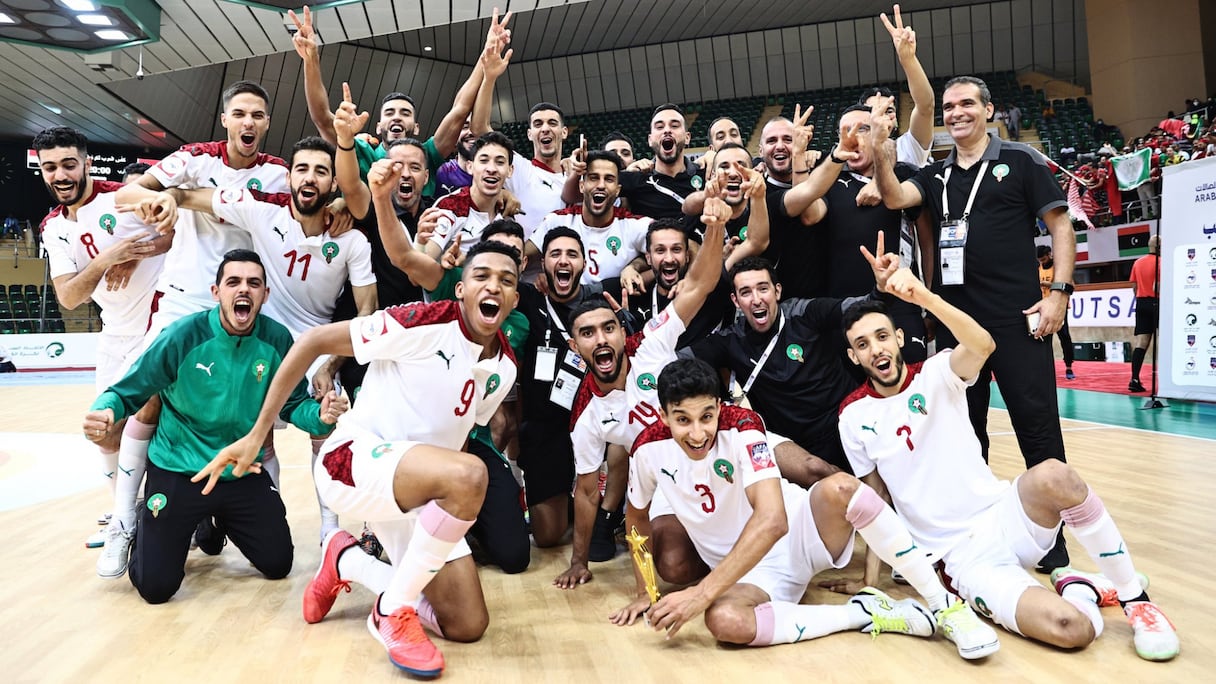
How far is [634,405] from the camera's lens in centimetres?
409

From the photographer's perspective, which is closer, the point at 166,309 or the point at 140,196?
the point at 140,196

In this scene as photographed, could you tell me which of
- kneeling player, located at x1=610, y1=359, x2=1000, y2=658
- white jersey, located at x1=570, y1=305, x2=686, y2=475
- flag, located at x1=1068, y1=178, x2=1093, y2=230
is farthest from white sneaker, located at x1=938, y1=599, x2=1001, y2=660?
flag, located at x1=1068, y1=178, x2=1093, y2=230

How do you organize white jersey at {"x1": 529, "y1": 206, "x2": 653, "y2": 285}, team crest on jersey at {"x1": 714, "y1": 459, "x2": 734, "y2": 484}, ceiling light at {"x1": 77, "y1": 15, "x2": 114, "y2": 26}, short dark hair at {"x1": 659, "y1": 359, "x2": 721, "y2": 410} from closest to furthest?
short dark hair at {"x1": 659, "y1": 359, "x2": 721, "y2": 410} < team crest on jersey at {"x1": 714, "y1": 459, "x2": 734, "y2": 484} < white jersey at {"x1": 529, "y1": 206, "x2": 653, "y2": 285} < ceiling light at {"x1": 77, "y1": 15, "x2": 114, "y2": 26}

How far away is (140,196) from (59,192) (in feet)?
3.90

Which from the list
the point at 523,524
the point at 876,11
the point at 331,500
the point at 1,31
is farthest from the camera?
the point at 876,11

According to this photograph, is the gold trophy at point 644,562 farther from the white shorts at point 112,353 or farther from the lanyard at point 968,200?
the white shorts at point 112,353

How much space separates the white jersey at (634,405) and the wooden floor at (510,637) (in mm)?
684

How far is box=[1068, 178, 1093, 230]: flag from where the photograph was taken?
557 inches

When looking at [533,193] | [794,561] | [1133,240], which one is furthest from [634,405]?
[1133,240]

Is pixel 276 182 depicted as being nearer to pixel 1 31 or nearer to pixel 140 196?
pixel 140 196

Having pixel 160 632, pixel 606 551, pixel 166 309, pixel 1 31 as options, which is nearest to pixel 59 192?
pixel 166 309

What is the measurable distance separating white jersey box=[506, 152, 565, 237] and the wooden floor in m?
2.46

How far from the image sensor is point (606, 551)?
14.1 feet

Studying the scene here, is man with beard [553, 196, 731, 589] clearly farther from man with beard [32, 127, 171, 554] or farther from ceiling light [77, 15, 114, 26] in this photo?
ceiling light [77, 15, 114, 26]
